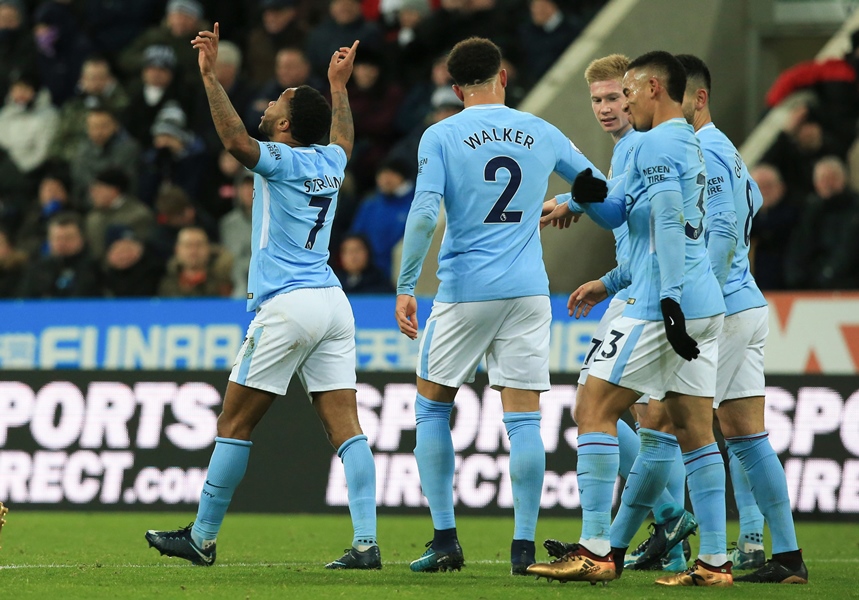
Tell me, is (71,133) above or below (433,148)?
above

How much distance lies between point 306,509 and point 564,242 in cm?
463

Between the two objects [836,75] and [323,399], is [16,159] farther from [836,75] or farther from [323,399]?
[323,399]

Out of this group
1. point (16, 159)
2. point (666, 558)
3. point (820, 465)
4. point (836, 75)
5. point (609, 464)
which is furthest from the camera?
point (16, 159)

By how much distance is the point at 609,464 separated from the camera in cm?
671

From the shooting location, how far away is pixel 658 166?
6.58 metres

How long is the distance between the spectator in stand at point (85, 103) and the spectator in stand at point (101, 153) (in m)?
0.40

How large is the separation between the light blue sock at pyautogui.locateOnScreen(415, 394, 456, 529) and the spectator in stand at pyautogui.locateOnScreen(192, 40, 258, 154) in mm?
9111

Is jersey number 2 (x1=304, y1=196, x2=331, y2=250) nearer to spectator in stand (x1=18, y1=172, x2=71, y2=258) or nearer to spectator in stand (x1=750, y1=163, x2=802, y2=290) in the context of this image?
spectator in stand (x1=750, y1=163, x2=802, y2=290)

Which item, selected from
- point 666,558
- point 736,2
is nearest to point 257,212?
point 666,558

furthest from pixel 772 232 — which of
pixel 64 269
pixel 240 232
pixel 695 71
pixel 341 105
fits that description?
pixel 64 269

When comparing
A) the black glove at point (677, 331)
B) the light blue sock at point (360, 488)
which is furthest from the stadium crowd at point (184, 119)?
the black glove at point (677, 331)

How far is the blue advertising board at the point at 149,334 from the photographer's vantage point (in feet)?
43.3

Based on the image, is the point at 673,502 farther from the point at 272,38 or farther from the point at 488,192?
the point at 272,38

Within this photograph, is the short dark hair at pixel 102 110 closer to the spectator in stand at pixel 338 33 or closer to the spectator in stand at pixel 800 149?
the spectator in stand at pixel 338 33
